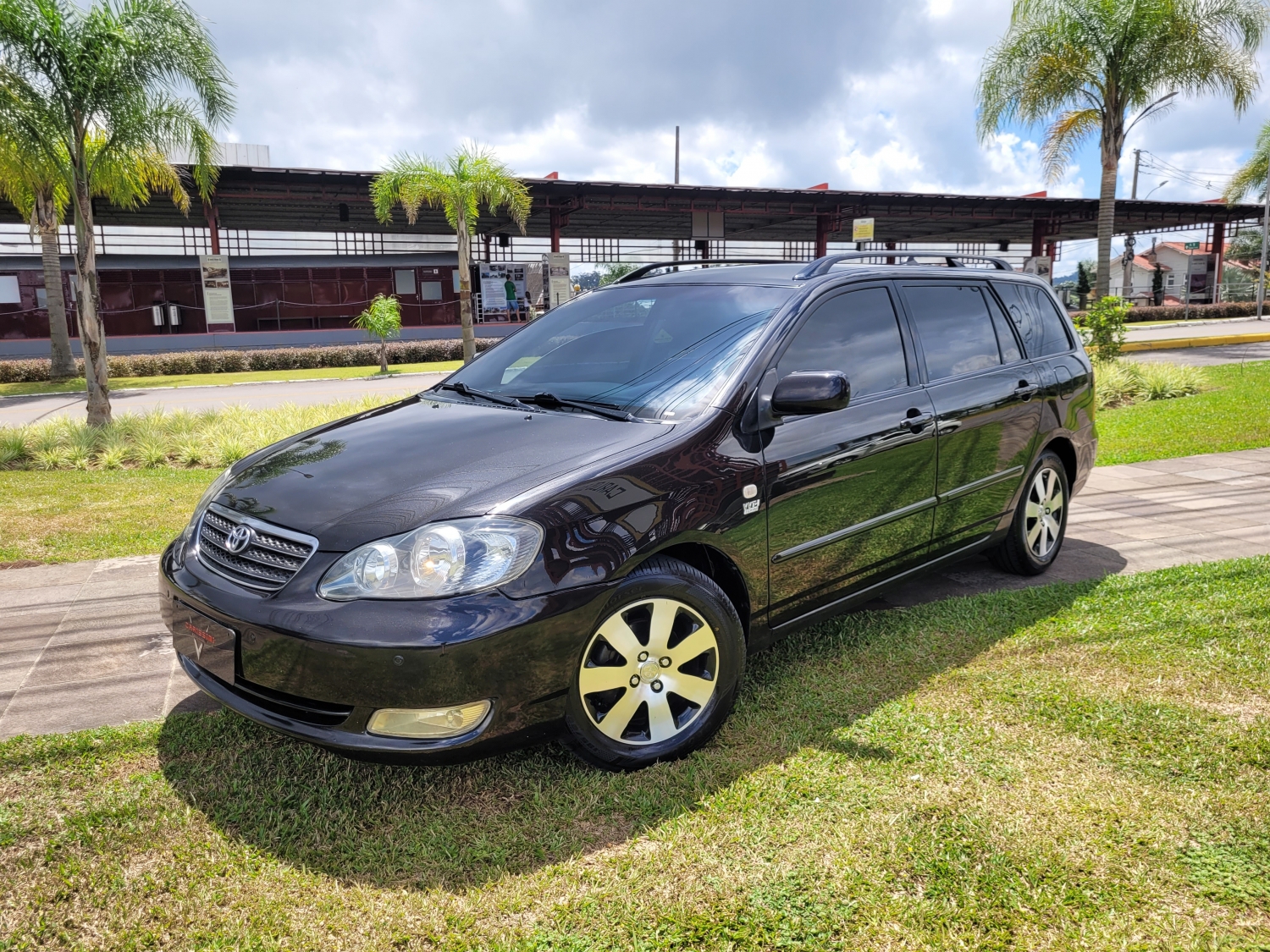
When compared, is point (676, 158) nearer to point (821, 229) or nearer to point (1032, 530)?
point (821, 229)

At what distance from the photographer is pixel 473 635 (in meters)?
2.47

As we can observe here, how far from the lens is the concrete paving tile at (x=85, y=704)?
132 inches

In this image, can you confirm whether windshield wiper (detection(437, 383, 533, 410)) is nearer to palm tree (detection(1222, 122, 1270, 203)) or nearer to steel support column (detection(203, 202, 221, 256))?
steel support column (detection(203, 202, 221, 256))

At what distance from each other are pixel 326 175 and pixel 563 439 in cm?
2652

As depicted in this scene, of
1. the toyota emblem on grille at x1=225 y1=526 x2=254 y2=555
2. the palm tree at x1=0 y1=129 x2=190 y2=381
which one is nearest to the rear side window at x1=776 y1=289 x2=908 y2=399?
the toyota emblem on grille at x1=225 y1=526 x2=254 y2=555

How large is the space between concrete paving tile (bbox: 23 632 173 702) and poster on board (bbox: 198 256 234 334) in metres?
26.5

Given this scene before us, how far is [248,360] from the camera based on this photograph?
82.1 ft

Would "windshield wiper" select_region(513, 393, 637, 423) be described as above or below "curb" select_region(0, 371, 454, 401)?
above

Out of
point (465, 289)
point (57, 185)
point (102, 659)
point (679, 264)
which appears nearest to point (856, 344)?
point (679, 264)

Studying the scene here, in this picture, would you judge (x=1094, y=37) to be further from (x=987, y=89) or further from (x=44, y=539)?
(x=44, y=539)

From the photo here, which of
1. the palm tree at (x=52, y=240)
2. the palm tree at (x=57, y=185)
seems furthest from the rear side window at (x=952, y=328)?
the palm tree at (x=52, y=240)

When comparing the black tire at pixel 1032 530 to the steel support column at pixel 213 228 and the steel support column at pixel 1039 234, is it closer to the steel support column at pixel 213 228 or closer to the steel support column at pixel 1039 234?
the steel support column at pixel 213 228

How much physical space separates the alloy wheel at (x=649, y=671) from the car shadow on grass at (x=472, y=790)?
16cm

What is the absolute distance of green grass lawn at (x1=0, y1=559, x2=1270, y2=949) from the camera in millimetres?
2270
